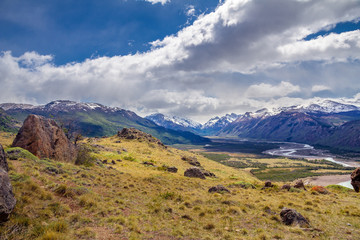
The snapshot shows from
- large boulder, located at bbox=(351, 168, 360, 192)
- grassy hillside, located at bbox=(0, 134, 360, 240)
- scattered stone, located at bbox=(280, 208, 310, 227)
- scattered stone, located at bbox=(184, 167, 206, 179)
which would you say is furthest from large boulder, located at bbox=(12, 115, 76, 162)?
large boulder, located at bbox=(351, 168, 360, 192)

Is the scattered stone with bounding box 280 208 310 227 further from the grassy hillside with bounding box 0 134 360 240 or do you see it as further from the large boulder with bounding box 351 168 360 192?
the large boulder with bounding box 351 168 360 192

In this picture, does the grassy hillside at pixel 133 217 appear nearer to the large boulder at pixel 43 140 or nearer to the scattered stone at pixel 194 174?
the large boulder at pixel 43 140

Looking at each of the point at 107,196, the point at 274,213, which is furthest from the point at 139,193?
the point at 274,213

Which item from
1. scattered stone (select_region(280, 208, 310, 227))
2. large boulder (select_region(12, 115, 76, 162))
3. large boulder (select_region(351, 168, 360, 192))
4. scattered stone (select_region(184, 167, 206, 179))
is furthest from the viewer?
scattered stone (select_region(184, 167, 206, 179))

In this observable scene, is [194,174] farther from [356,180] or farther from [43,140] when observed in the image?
[356,180]

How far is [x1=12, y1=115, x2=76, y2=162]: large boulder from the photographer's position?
80.3 ft

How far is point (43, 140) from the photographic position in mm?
25641

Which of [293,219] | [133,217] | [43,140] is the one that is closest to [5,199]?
[133,217]

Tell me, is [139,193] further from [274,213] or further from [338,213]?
[338,213]

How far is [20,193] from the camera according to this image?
11766mm

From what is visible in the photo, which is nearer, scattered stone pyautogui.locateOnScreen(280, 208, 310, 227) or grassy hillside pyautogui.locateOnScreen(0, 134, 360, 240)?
grassy hillside pyautogui.locateOnScreen(0, 134, 360, 240)

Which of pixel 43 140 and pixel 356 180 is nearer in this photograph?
pixel 43 140

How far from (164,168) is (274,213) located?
31909 mm

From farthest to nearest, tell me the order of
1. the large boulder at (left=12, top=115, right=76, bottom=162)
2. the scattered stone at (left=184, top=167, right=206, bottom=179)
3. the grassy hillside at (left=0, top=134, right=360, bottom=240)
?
the scattered stone at (left=184, top=167, right=206, bottom=179), the large boulder at (left=12, top=115, right=76, bottom=162), the grassy hillside at (left=0, top=134, right=360, bottom=240)
